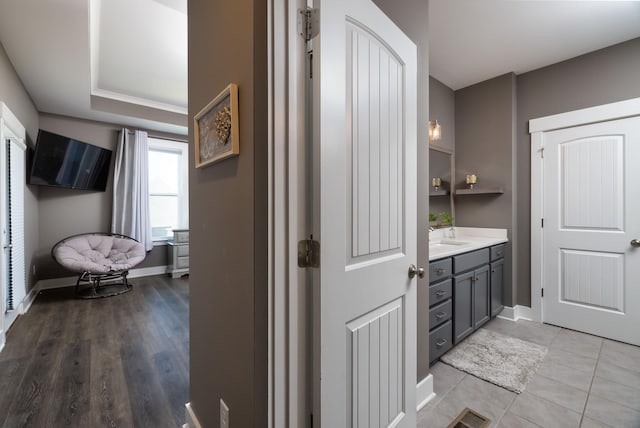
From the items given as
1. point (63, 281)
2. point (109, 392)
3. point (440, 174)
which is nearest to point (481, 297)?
point (440, 174)

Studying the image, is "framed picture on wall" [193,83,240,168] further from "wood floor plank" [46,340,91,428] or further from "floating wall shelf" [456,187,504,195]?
"floating wall shelf" [456,187,504,195]

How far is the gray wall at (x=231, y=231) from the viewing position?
852mm

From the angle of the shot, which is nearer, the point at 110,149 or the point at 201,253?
the point at 201,253

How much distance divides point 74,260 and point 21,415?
2.60 metres

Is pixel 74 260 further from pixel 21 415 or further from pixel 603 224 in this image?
pixel 603 224

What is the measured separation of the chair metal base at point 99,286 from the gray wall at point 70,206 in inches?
15.5

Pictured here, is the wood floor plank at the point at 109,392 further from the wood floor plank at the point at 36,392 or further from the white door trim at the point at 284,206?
the white door trim at the point at 284,206

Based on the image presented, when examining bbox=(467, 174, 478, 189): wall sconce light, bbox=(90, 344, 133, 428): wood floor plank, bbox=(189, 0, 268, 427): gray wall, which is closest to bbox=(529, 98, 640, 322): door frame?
bbox=(467, 174, 478, 189): wall sconce light

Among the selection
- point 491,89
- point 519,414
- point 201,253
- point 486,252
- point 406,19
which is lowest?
point 519,414

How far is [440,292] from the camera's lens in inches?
78.4

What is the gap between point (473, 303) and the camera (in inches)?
95.2

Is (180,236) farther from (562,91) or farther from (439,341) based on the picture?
(562,91)

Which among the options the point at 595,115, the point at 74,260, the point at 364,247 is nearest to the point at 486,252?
the point at 595,115

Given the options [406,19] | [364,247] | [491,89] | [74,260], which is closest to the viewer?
[364,247]
